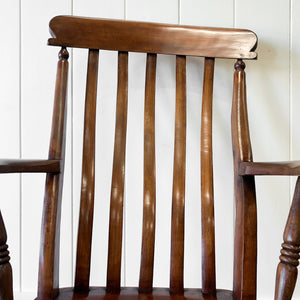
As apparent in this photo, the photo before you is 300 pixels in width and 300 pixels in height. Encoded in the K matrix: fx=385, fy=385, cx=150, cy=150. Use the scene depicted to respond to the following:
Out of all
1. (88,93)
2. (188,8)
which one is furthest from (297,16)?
(88,93)

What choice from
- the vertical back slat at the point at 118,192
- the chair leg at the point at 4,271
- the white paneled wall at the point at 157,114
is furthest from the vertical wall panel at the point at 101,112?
the chair leg at the point at 4,271

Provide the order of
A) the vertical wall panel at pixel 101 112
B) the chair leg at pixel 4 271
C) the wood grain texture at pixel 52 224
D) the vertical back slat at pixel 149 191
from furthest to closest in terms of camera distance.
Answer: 1. the vertical wall panel at pixel 101 112
2. the vertical back slat at pixel 149 191
3. the wood grain texture at pixel 52 224
4. the chair leg at pixel 4 271

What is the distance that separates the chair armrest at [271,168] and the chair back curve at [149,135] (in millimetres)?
35

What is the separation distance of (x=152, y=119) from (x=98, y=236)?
31 centimetres

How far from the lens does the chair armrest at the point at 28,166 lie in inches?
20.5

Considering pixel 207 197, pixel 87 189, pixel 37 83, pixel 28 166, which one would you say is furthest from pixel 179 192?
pixel 37 83

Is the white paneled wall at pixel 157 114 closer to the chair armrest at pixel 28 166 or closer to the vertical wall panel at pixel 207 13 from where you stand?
the vertical wall panel at pixel 207 13

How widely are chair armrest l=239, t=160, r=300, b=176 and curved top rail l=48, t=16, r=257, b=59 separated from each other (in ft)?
0.80

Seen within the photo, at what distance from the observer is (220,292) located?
691 mm

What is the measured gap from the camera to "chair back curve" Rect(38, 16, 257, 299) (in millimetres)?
691

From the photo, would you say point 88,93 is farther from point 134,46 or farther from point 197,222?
point 197,222

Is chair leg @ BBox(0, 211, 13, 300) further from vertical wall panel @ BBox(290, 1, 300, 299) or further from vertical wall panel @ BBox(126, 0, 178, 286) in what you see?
vertical wall panel @ BBox(290, 1, 300, 299)

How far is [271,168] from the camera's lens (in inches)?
22.1

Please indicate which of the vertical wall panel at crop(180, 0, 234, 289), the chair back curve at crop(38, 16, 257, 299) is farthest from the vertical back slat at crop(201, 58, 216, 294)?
the vertical wall panel at crop(180, 0, 234, 289)
